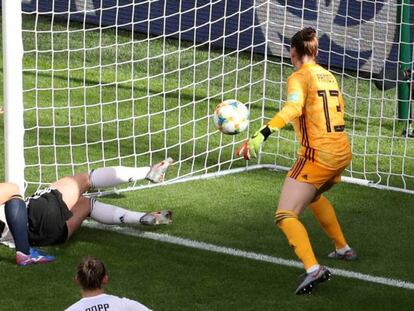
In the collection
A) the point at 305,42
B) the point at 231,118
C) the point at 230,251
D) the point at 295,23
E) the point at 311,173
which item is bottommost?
the point at 295,23

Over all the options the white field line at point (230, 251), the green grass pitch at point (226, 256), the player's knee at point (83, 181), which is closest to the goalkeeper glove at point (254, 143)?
the green grass pitch at point (226, 256)

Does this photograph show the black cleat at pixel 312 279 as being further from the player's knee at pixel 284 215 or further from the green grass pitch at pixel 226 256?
the player's knee at pixel 284 215

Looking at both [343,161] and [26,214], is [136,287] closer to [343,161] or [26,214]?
[26,214]

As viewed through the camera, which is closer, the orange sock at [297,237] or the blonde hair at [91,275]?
the blonde hair at [91,275]

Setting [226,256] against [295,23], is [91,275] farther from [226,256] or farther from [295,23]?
[295,23]

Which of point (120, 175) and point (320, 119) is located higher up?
point (320, 119)

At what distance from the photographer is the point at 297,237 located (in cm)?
762

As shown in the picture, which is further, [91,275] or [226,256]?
[226,256]

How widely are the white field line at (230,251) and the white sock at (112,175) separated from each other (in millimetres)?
346

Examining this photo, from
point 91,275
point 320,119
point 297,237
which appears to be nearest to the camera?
point 91,275

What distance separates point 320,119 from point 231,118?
2.72ft

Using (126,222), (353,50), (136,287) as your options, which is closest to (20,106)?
(126,222)

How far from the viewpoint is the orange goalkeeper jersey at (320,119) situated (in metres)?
7.82

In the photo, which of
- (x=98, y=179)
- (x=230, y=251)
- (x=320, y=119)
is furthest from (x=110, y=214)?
(x=320, y=119)
